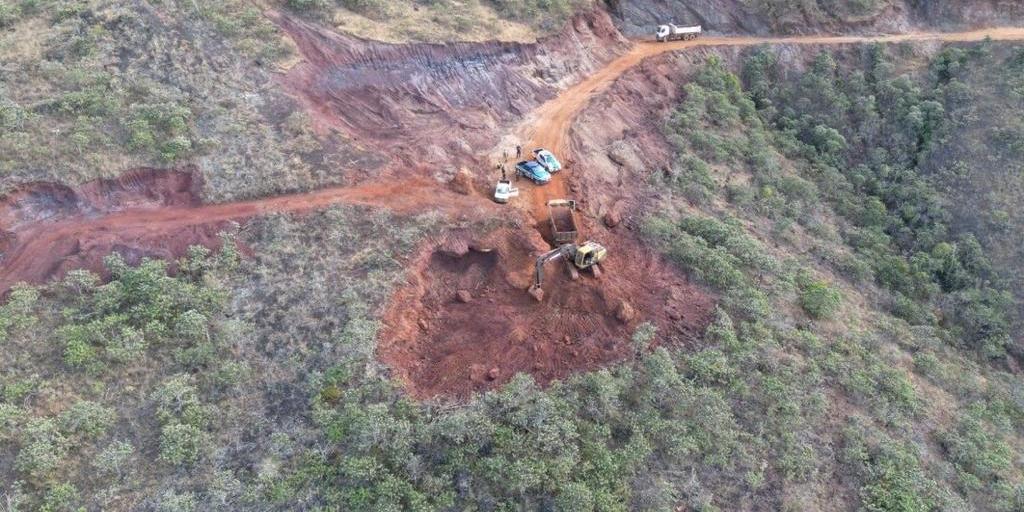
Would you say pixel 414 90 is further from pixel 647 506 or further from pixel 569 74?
pixel 647 506

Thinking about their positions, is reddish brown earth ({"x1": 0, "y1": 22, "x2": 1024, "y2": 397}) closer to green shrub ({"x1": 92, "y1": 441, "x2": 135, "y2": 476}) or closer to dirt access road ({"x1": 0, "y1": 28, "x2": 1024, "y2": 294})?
dirt access road ({"x1": 0, "y1": 28, "x2": 1024, "y2": 294})

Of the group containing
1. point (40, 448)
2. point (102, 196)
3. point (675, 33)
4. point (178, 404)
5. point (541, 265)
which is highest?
point (675, 33)

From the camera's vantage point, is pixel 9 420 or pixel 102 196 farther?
pixel 102 196

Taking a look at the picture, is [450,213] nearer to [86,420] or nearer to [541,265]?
[541,265]

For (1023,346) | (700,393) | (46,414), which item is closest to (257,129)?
(46,414)

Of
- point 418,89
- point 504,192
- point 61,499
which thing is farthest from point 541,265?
point 61,499

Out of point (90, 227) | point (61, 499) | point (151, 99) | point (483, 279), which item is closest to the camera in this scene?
point (61, 499)

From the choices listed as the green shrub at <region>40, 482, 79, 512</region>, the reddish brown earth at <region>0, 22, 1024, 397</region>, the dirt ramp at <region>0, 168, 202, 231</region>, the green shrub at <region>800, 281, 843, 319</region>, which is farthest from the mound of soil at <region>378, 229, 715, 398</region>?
the dirt ramp at <region>0, 168, 202, 231</region>
